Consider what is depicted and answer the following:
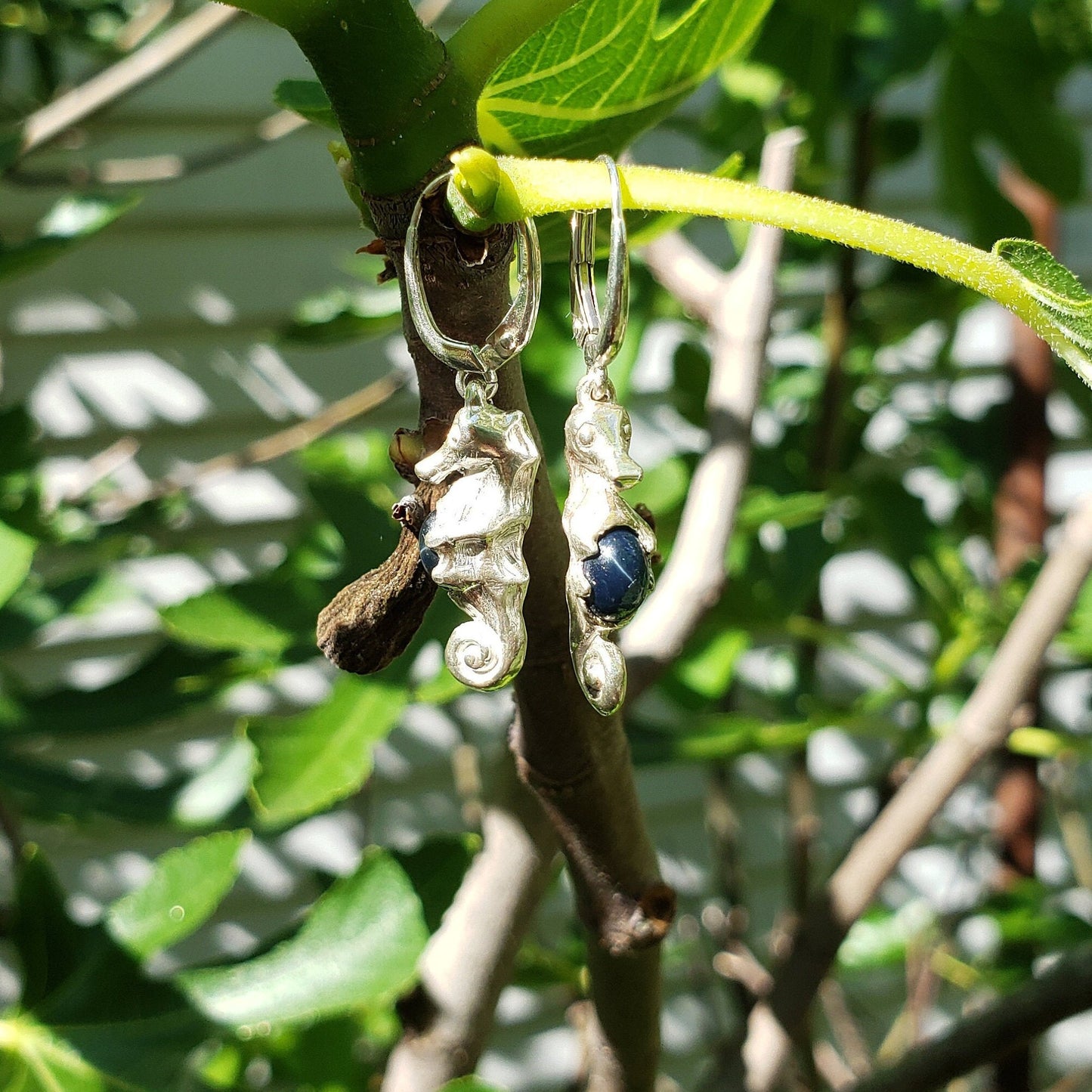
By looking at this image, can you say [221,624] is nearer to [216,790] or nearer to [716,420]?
[216,790]

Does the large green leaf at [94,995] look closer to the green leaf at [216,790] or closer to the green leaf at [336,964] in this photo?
the green leaf at [336,964]

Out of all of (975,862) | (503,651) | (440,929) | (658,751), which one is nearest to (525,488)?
(503,651)

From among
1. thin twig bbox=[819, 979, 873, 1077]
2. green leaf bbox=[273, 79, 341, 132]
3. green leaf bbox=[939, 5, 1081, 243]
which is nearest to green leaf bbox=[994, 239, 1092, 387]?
green leaf bbox=[273, 79, 341, 132]

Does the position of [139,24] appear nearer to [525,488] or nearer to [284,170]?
[284,170]

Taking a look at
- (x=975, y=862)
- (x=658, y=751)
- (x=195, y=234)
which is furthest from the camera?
(x=975, y=862)

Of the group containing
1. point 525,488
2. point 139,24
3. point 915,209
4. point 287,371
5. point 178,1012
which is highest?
point 525,488

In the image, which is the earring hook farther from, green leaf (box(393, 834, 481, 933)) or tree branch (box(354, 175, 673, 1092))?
green leaf (box(393, 834, 481, 933))

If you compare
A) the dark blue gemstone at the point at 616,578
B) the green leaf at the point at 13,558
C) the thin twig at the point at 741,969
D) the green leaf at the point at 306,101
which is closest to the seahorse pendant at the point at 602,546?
the dark blue gemstone at the point at 616,578
